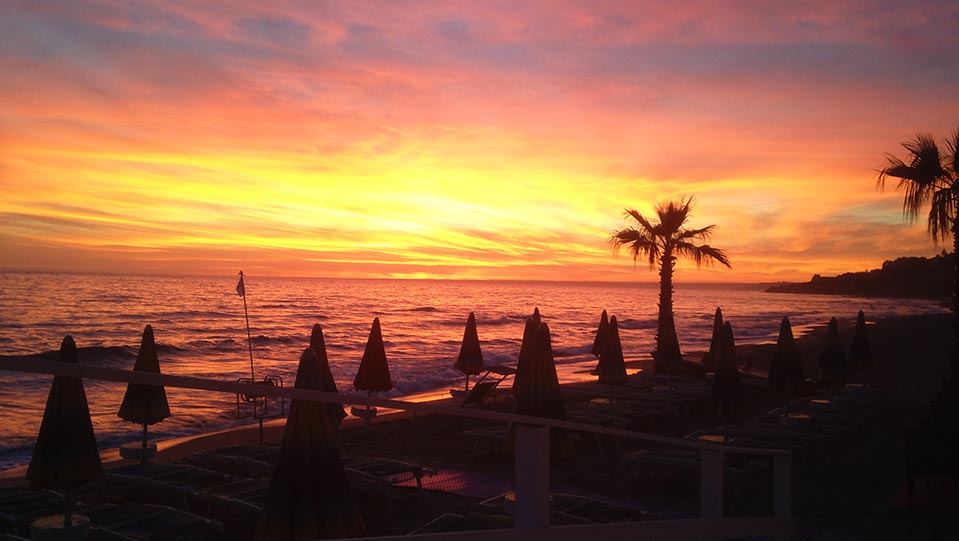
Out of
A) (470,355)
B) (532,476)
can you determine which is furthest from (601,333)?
(532,476)

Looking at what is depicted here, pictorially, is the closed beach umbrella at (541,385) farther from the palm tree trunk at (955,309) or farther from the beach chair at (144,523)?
the palm tree trunk at (955,309)

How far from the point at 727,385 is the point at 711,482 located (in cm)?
819

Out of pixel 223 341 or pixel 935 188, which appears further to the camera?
pixel 223 341

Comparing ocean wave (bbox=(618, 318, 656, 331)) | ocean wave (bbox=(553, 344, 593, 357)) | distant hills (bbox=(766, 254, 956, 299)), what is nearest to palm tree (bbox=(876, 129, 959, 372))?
ocean wave (bbox=(553, 344, 593, 357))

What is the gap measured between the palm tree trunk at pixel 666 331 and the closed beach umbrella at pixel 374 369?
33.0 ft

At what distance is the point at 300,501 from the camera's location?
5445mm

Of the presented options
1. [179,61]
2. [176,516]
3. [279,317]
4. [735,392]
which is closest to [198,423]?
[179,61]

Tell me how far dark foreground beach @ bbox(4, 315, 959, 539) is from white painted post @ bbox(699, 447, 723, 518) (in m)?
2.62

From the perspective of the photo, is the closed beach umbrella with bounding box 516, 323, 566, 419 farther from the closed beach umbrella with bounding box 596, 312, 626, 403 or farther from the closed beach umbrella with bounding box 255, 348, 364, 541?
the closed beach umbrella with bounding box 596, 312, 626, 403

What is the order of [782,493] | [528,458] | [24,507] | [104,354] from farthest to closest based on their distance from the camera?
[104,354], [24,507], [782,493], [528,458]

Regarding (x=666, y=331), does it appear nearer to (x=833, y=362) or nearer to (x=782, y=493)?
(x=833, y=362)

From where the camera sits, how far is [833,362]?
16922 mm

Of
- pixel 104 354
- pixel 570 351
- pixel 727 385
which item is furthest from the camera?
pixel 570 351

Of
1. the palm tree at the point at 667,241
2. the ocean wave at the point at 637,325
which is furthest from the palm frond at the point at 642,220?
the ocean wave at the point at 637,325
